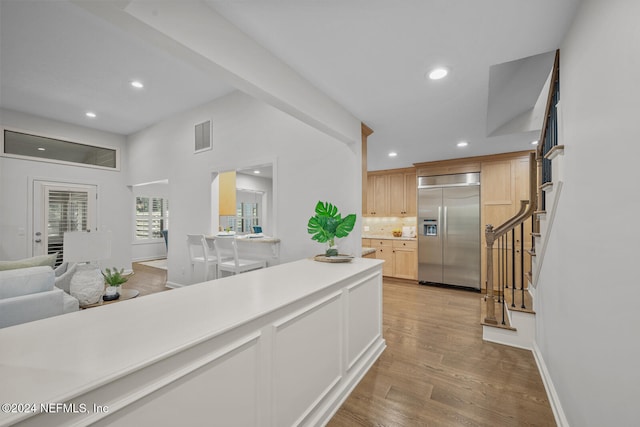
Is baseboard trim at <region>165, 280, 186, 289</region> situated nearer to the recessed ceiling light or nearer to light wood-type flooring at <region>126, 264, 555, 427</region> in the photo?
light wood-type flooring at <region>126, 264, 555, 427</region>

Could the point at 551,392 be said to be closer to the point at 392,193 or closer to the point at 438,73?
the point at 438,73

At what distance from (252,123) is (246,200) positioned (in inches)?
175

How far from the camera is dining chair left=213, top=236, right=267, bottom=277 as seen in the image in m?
3.43

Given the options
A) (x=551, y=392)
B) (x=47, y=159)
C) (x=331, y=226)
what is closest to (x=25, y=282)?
(x=331, y=226)

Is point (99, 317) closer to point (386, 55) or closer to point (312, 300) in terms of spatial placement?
point (312, 300)

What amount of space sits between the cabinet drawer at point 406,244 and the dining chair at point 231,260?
306 centimetres

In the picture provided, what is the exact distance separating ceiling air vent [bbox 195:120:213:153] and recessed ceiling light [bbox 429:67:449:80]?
3.54 m

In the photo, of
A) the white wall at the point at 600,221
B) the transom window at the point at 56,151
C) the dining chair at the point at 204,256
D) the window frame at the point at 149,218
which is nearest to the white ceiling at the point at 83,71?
the transom window at the point at 56,151

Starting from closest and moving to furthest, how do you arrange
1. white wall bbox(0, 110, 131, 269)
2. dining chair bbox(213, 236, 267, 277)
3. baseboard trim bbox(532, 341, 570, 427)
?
baseboard trim bbox(532, 341, 570, 427), dining chair bbox(213, 236, 267, 277), white wall bbox(0, 110, 131, 269)

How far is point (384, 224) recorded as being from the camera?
6.40 meters

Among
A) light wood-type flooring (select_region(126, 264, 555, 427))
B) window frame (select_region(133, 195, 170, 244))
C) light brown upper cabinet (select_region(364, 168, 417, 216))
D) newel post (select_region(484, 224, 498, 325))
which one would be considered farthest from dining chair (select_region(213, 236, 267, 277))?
window frame (select_region(133, 195, 170, 244))

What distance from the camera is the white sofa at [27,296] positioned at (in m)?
1.74

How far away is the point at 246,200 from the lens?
26.1 feet

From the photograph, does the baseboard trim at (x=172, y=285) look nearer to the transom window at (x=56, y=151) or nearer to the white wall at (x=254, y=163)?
the white wall at (x=254, y=163)
